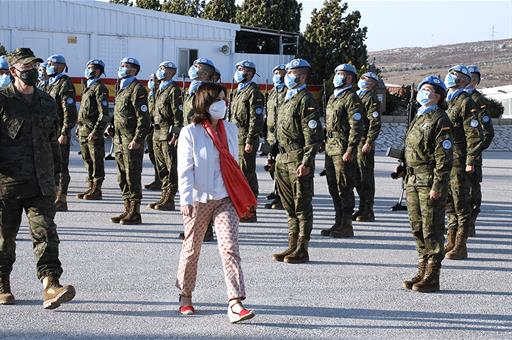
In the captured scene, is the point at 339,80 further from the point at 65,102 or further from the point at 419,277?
the point at 65,102

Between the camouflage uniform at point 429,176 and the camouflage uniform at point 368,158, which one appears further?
the camouflage uniform at point 368,158

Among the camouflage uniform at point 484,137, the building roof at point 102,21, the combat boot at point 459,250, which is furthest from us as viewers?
the building roof at point 102,21

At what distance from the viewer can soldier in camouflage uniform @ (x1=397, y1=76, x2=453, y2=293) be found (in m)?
8.51

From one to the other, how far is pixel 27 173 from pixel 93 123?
20.6ft

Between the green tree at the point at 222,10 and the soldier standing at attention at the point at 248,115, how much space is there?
28.2 meters

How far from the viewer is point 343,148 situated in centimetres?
1182

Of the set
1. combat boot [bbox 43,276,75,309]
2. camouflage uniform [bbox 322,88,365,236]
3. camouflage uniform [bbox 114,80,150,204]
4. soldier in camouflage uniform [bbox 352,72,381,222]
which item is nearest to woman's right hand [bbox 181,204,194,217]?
combat boot [bbox 43,276,75,309]

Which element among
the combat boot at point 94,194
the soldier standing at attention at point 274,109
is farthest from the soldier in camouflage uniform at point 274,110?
the combat boot at point 94,194

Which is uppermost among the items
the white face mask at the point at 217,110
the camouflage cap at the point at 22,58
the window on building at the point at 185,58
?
the window on building at the point at 185,58

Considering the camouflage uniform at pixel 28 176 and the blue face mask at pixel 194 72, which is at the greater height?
the blue face mask at pixel 194 72

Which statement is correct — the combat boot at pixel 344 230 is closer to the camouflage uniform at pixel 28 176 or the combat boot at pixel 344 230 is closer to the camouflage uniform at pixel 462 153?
the camouflage uniform at pixel 462 153

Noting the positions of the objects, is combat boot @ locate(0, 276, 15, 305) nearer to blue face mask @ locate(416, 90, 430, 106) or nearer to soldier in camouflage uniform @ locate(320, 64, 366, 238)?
blue face mask @ locate(416, 90, 430, 106)

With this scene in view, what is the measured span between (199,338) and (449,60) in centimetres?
10986

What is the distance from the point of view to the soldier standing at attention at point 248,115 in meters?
12.3
